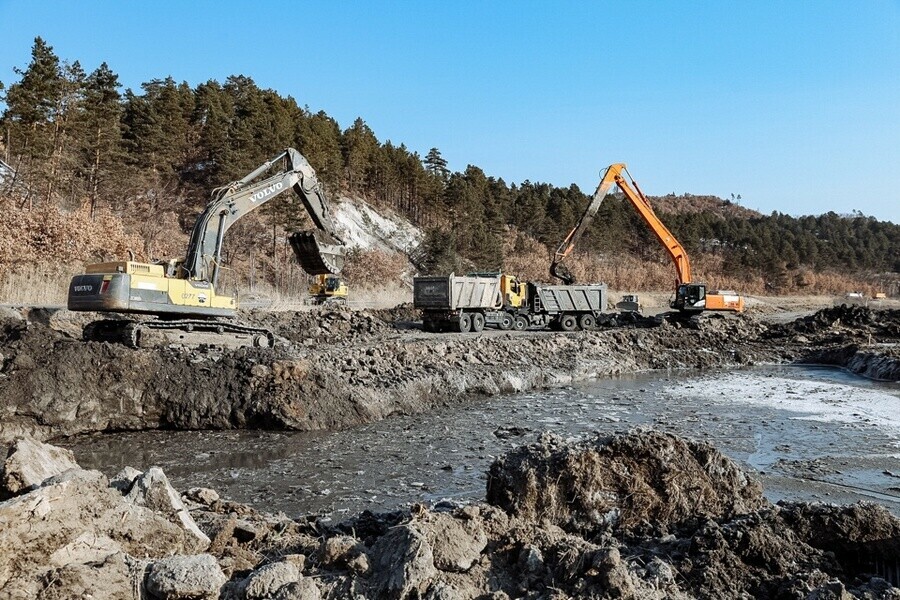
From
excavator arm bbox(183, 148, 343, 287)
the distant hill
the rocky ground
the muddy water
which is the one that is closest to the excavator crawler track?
excavator arm bbox(183, 148, 343, 287)

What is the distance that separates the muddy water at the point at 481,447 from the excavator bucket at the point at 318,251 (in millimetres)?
5871

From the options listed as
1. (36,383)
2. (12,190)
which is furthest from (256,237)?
(36,383)

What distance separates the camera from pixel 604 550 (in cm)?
387

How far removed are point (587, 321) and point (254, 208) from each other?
16.3 meters

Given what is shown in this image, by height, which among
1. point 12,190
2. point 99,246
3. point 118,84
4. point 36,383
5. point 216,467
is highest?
point 118,84

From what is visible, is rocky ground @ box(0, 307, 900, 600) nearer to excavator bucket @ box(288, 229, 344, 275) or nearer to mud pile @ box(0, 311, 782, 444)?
mud pile @ box(0, 311, 782, 444)

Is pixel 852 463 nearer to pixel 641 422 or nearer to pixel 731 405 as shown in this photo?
pixel 641 422

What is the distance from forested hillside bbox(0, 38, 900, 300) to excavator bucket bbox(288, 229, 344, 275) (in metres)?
5.47

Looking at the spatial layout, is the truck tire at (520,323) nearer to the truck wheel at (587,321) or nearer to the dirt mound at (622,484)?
the truck wheel at (587,321)

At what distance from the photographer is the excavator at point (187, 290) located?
11719 millimetres

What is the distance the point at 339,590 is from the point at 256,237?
148 ft

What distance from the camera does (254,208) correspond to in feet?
46.8

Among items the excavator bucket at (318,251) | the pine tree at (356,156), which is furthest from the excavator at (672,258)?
the pine tree at (356,156)

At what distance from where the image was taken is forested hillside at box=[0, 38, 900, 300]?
3297 cm
